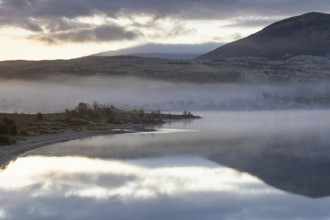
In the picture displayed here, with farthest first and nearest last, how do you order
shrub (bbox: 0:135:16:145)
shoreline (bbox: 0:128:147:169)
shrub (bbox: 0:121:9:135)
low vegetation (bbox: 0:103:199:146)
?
1. low vegetation (bbox: 0:103:199:146)
2. shrub (bbox: 0:121:9:135)
3. shrub (bbox: 0:135:16:145)
4. shoreline (bbox: 0:128:147:169)

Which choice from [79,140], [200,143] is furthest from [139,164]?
[79,140]

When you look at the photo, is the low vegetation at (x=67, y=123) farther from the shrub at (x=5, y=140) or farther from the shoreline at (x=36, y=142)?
the shoreline at (x=36, y=142)

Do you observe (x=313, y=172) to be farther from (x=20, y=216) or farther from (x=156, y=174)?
(x=20, y=216)

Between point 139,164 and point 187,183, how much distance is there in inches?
391

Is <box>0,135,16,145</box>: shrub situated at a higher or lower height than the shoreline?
higher

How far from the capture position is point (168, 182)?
98.9ft

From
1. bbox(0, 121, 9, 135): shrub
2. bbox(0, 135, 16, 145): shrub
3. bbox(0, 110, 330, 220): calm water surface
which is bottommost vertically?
bbox(0, 110, 330, 220): calm water surface

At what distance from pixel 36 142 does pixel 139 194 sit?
89.1 feet

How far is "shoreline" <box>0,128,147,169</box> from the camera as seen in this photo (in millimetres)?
40344

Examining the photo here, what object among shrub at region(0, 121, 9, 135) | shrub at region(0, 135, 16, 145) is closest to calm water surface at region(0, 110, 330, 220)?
shrub at region(0, 135, 16, 145)

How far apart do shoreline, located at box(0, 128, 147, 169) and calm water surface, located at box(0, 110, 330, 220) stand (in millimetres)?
1085

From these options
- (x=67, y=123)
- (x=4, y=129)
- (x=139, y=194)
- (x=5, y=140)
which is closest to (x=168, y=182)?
(x=139, y=194)

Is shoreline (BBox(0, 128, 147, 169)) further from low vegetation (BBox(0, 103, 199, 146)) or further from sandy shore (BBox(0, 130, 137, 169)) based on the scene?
low vegetation (BBox(0, 103, 199, 146))

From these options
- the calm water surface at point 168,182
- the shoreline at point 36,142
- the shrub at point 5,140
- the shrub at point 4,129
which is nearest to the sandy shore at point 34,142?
the shoreline at point 36,142
